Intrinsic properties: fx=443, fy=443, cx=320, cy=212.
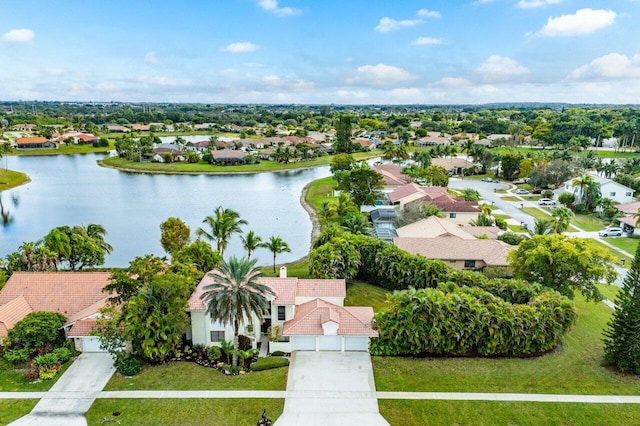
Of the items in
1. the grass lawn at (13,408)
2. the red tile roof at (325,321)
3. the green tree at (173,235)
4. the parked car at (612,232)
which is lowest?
the grass lawn at (13,408)

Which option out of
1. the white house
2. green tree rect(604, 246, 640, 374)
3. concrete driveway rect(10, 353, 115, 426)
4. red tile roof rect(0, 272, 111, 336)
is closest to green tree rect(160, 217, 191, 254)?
red tile roof rect(0, 272, 111, 336)


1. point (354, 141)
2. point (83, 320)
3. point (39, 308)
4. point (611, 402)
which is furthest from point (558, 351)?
point (354, 141)

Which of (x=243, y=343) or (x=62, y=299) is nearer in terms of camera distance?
(x=243, y=343)

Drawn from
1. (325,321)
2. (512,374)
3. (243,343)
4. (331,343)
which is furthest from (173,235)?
(512,374)

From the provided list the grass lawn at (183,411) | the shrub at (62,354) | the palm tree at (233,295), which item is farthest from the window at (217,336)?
the shrub at (62,354)

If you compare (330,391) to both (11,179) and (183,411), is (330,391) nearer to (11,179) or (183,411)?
(183,411)

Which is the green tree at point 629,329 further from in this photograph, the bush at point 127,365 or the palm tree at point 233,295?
the bush at point 127,365

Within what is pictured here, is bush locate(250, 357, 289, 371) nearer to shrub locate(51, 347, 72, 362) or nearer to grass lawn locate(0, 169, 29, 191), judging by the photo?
shrub locate(51, 347, 72, 362)
